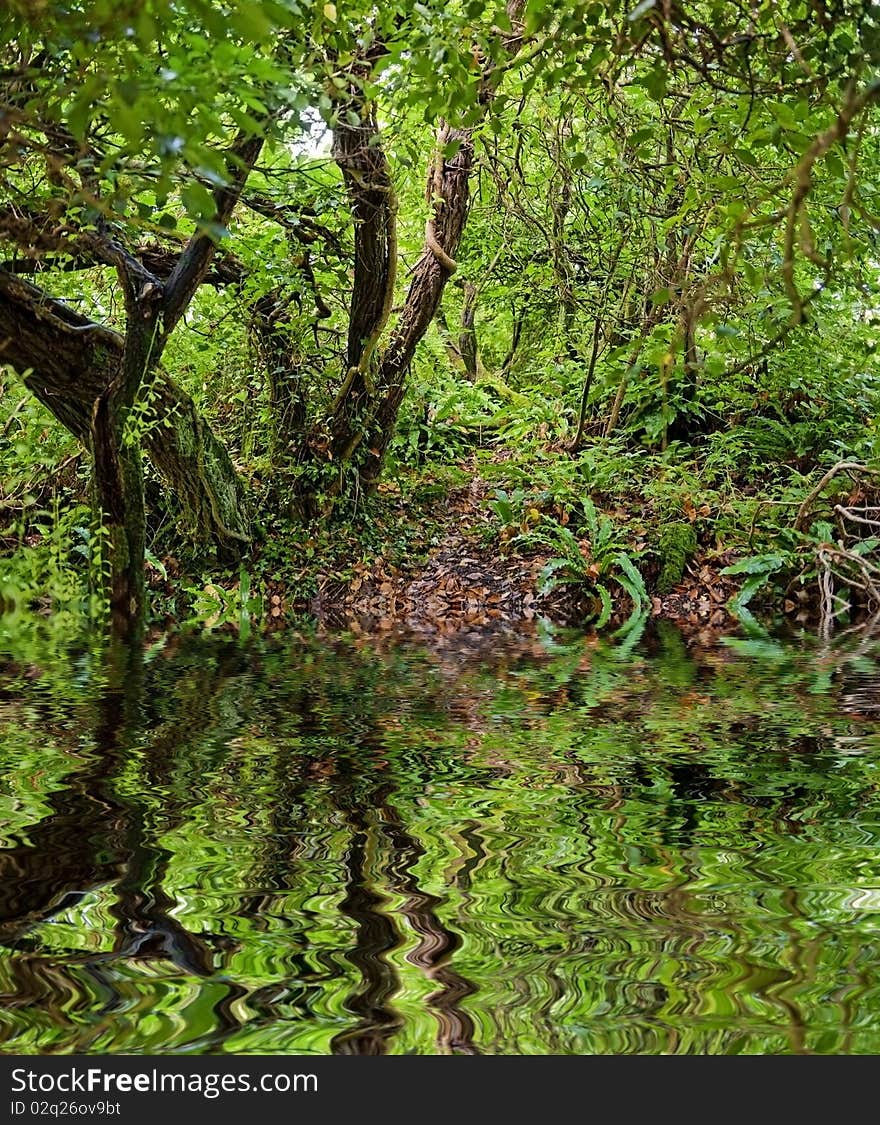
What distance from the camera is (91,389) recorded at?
707cm

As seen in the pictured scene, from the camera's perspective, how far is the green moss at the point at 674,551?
9.12m

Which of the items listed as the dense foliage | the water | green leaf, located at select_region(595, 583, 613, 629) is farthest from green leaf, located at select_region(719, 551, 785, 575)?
the water

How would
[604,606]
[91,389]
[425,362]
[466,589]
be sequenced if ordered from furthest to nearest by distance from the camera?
[425,362] → [466,589] → [604,606] → [91,389]

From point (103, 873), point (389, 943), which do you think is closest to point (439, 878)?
point (389, 943)

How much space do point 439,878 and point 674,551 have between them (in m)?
→ 7.56

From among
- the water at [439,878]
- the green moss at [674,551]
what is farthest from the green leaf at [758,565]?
the water at [439,878]

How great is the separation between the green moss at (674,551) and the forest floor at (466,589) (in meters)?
0.08

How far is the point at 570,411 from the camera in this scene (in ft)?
36.7

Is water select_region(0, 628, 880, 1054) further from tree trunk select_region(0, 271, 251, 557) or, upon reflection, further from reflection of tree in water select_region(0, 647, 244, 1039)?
tree trunk select_region(0, 271, 251, 557)

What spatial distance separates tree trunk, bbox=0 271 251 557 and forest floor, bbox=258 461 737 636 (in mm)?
1041

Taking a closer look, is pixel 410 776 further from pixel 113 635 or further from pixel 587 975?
pixel 113 635

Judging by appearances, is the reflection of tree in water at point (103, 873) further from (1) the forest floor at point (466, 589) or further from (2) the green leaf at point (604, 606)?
(2) the green leaf at point (604, 606)

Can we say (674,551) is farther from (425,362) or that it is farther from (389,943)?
(389,943)

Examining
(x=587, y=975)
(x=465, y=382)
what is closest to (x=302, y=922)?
(x=587, y=975)
